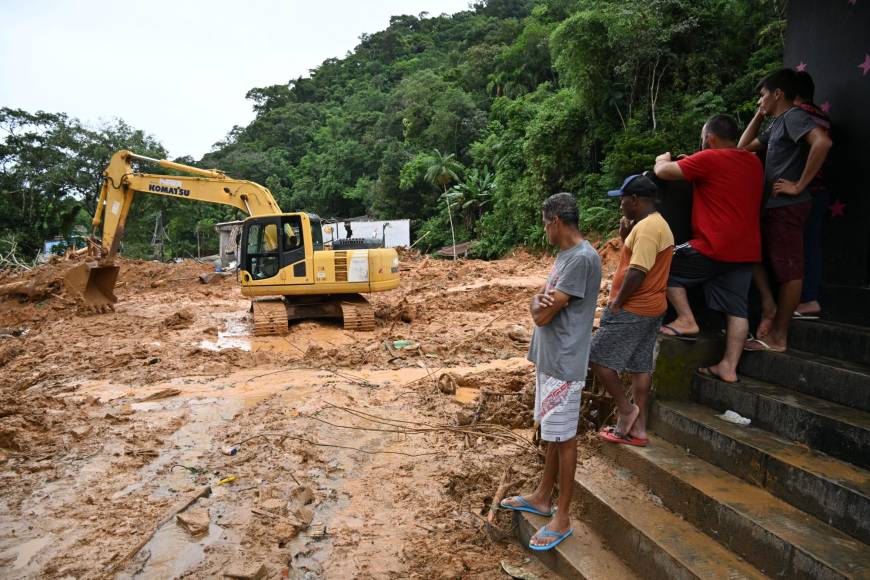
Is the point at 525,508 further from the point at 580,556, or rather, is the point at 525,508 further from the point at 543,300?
the point at 543,300

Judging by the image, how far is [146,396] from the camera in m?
6.66

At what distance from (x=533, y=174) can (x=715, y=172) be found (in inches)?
805

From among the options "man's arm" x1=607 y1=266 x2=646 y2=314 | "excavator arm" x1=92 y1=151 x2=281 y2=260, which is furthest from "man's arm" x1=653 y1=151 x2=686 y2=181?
"excavator arm" x1=92 y1=151 x2=281 y2=260

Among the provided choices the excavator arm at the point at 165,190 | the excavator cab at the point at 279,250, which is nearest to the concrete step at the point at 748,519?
the excavator cab at the point at 279,250

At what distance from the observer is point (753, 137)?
4.05 m

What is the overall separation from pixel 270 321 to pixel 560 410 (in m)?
8.21

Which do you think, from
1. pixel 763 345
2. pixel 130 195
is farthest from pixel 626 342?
pixel 130 195

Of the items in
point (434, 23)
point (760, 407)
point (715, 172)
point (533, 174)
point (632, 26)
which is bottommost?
point (760, 407)

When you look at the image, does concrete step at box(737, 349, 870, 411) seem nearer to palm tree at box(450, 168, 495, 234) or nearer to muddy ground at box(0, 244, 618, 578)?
muddy ground at box(0, 244, 618, 578)

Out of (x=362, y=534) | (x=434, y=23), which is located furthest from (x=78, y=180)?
(x=434, y=23)

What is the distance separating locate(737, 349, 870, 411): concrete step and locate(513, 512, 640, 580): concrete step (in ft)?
4.87

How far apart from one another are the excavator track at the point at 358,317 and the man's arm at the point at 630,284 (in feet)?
25.2

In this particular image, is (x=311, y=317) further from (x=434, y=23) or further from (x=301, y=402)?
(x=434, y=23)

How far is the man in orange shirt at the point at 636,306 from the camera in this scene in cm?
307
